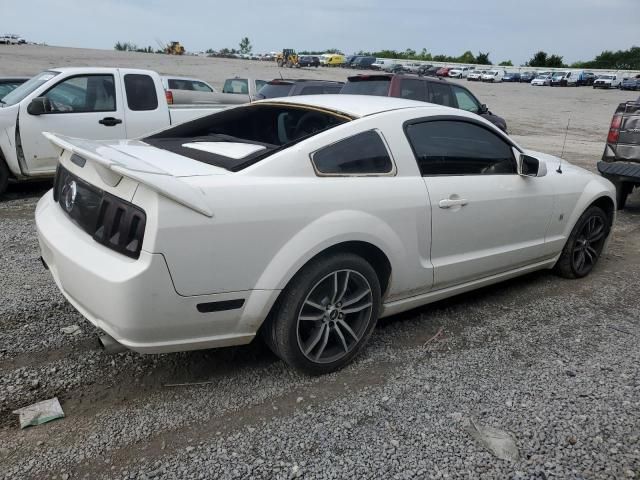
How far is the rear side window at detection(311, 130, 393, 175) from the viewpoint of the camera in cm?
311

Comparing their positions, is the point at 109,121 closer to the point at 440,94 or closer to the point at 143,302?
the point at 440,94

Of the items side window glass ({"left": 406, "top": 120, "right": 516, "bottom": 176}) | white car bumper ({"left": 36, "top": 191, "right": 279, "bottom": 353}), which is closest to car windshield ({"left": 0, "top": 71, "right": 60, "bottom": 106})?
white car bumper ({"left": 36, "top": 191, "right": 279, "bottom": 353})

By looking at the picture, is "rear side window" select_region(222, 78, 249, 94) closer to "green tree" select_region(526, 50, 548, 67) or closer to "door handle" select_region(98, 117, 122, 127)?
"door handle" select_region(98, 117, 122, 127)

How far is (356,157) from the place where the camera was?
10.6 ft

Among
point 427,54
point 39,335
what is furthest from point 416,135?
point 427,54

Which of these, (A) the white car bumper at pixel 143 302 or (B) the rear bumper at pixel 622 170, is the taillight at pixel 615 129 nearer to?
(B) the rear bumper at pixel 622 170

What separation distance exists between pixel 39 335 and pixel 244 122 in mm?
2039

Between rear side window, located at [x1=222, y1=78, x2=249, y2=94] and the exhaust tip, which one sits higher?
rear side window, located at [x1=222, y1=78, x2=249, y2=94]

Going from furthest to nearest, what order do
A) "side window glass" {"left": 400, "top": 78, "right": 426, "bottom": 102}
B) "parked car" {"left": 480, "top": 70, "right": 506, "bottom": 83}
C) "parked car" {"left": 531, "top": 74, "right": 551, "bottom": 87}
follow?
"parked car" {"left": 480, "top": 70, "right": 506, "bottom": 83} < "parked car" {"left": 531, "top": 74, "right": 551, "bottom": 87} < "side window glass" {"left": 400, "top": 78, "right": 426, "bottom": 102}

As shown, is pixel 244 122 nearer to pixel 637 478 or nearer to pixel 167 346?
pixel 167 346

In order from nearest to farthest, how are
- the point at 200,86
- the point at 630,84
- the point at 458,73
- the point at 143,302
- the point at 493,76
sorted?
the point at 143,302 < the point at 200,86 < the point at 630,84 < the point at 493,76 < the point at 458,73

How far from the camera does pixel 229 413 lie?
9.33ft

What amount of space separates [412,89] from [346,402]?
294 inches

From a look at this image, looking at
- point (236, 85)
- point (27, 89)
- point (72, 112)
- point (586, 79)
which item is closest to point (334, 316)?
point (72, 112)
